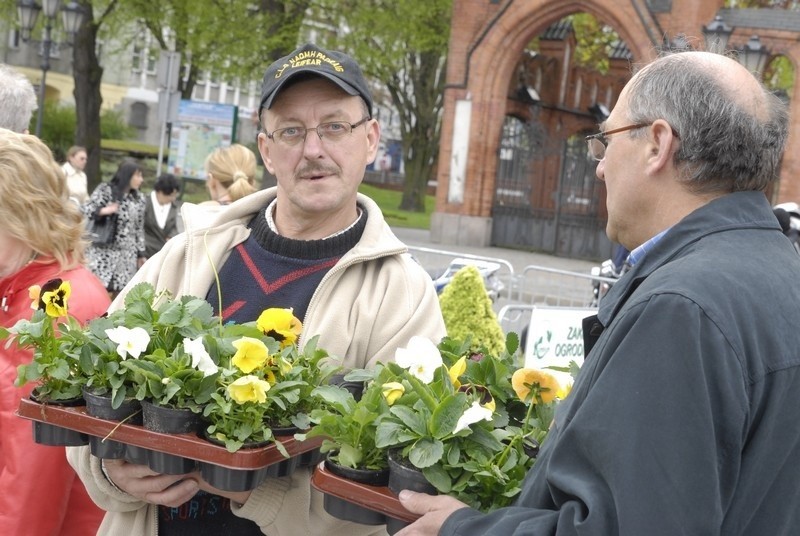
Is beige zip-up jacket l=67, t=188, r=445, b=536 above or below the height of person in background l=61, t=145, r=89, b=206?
below

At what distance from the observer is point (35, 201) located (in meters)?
3.19

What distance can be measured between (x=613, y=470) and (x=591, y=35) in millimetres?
35347

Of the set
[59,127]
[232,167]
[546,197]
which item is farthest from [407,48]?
[232,167]

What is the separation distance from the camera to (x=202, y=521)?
9.09ft

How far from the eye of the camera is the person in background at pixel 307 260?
2746 mm

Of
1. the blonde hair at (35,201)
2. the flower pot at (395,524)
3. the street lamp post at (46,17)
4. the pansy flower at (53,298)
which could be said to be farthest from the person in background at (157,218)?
the street lamp post at (46,17)

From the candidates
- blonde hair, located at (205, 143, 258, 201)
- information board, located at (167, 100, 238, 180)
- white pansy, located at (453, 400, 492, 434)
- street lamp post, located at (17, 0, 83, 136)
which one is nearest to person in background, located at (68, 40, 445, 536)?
white pansy, located at (453, 400, 492, 434)

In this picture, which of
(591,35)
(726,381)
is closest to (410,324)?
(726,381)

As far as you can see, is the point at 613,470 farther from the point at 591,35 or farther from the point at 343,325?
the point at 591,35

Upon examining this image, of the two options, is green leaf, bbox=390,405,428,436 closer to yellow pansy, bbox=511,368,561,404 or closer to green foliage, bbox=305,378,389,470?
green foliage, bbox=305,378,389,470

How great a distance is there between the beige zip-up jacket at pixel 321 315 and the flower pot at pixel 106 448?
26 cm

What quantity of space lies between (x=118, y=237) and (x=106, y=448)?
790cm

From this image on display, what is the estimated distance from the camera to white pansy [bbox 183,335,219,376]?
231cm

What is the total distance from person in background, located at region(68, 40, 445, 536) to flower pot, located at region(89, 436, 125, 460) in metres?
0.17
